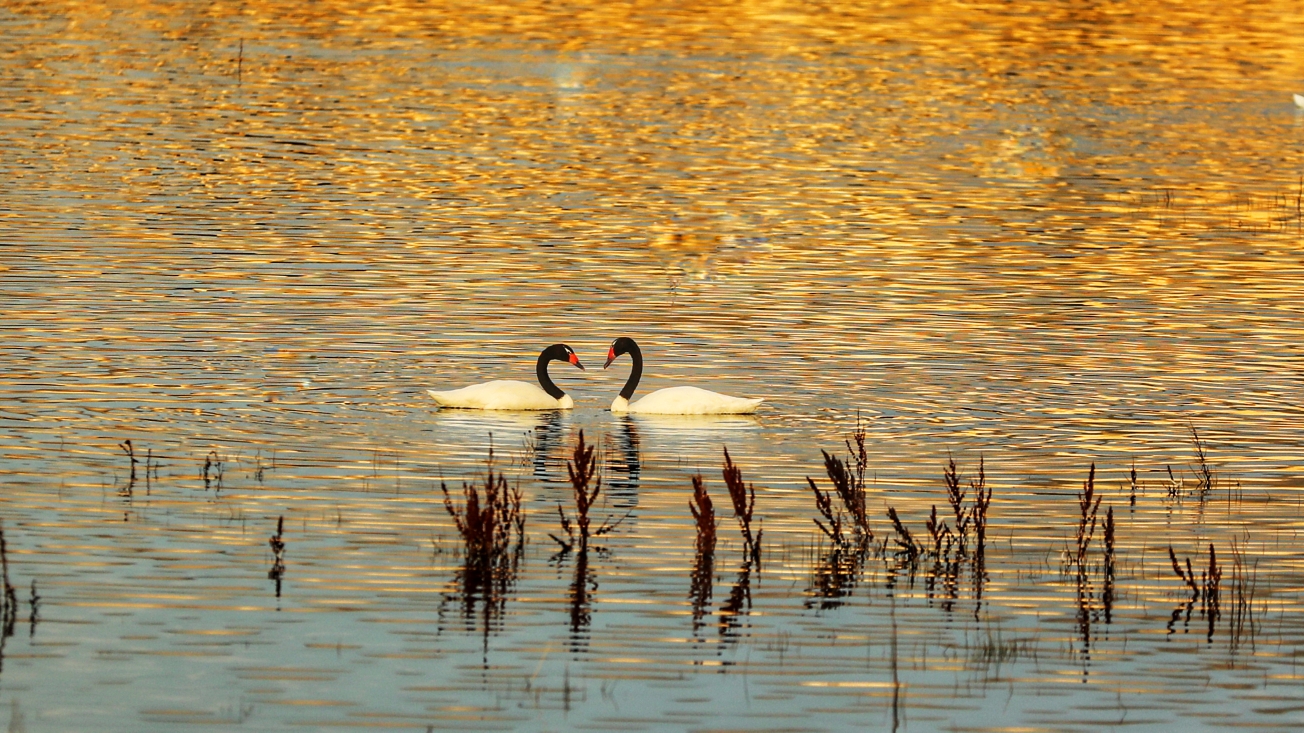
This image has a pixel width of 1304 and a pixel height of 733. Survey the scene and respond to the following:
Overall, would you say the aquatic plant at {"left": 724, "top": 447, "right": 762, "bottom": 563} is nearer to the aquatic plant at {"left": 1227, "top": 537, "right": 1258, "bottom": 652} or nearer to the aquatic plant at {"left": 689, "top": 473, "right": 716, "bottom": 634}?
the aquatic plant at {"left": 689, "top": 473, "right": 716, "bottom": 634}

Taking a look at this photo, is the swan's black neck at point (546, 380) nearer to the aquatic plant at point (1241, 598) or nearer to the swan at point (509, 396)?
the swan at point (509, 396)

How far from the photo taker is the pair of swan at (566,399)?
20.3 metres

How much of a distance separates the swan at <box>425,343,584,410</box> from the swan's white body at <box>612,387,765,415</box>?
33.0 inches

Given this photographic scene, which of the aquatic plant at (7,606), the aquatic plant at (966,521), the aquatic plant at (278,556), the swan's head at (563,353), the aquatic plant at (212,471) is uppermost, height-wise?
the swan's head at (563,353)

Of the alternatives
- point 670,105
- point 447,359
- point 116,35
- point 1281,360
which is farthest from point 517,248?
point 116,35

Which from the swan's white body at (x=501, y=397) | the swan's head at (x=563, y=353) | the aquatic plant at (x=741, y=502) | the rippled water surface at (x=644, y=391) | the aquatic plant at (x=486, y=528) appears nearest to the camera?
the rippled water surface at (x=644, y=391)

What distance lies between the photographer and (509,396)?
20.9 metres

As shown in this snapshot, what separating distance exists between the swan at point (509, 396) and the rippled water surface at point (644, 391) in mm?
151

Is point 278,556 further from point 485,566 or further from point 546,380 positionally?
point 546,380

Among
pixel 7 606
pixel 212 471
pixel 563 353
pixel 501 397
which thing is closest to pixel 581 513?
pixel 7 606

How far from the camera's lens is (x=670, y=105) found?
52.3 metres

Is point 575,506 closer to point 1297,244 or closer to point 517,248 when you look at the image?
point 517,248

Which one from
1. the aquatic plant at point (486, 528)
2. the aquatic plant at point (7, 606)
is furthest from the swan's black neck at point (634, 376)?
the aquatic plant at point (7, 606)

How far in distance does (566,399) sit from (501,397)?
30.4 inches
